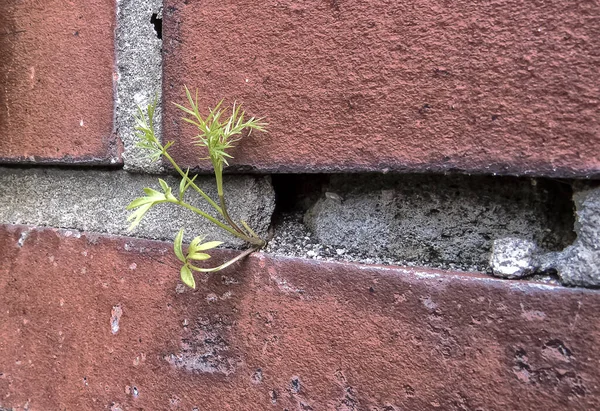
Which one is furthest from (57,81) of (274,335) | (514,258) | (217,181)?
(514,258)

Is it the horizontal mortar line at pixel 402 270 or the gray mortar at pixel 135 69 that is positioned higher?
the gray mortar at pixel 135 69

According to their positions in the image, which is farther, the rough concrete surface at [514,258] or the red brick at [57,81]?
the red brick at [57,81]

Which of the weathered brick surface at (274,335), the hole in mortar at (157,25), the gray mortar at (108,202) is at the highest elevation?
the hole in mortar at (157,25)

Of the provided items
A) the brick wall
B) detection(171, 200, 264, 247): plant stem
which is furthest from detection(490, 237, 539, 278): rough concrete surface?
detection(171, 200, 264, 247): plant stem

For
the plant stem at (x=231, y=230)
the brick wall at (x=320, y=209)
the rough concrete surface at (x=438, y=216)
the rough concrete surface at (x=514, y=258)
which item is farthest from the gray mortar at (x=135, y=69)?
the rough concrete surface at (x=514, y=258)

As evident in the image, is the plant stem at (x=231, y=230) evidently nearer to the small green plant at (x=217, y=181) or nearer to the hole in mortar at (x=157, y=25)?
the small green plant at (x=217, y=181)

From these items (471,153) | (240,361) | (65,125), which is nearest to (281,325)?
(240,361)
